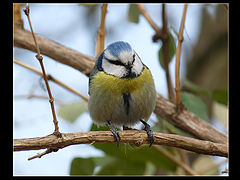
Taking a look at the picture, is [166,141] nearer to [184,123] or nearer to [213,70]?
[184,123]

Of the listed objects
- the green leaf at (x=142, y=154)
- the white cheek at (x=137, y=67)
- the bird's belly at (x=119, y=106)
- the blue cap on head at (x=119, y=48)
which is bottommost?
the green leaf at (x=142, y=154)

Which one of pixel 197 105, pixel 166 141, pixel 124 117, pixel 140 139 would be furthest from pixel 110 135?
pixel 197 105

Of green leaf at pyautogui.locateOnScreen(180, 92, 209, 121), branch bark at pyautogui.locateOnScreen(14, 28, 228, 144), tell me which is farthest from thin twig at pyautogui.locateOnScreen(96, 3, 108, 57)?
green leaf at pyautogui.locateOnScreen(180, 92, 209, 121)

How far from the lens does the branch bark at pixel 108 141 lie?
1.38 m

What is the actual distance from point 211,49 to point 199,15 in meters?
0.70

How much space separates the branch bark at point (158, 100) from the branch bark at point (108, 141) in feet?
1.48

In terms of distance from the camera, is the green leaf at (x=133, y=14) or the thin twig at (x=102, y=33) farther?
the green leaf at (x=133, y=14)

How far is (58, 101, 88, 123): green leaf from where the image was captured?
2365mm

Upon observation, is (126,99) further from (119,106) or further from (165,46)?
(165,46)

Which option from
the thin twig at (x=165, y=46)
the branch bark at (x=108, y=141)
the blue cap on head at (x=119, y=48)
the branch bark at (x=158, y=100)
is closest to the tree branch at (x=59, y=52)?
the branch bark at (x=158, y=100)

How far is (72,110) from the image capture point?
7.98 feet

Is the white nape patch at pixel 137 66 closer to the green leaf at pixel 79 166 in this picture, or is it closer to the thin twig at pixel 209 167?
the green leaf at pixel 79 166

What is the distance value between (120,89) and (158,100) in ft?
1.37

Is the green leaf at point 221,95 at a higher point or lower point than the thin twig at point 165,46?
lower
